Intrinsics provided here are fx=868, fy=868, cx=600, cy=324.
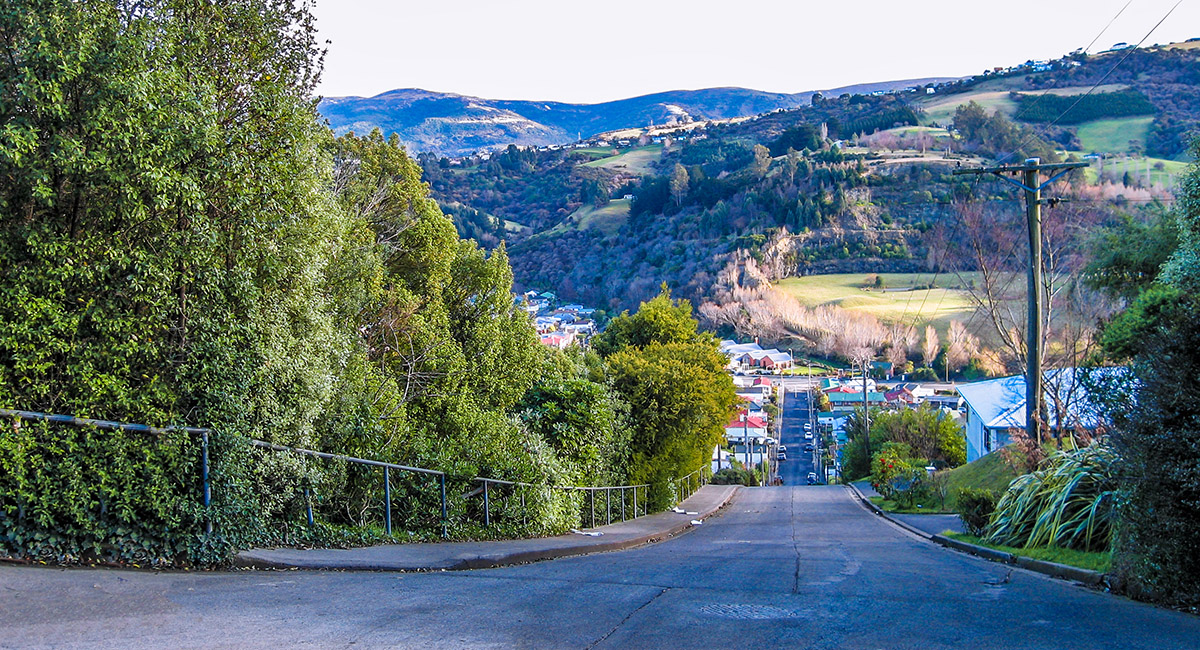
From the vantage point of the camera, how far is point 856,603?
7.99 m

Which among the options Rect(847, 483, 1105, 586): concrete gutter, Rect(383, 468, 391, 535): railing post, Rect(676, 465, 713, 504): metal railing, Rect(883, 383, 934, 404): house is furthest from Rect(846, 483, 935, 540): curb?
Rect(883, 383, 934, 404): house

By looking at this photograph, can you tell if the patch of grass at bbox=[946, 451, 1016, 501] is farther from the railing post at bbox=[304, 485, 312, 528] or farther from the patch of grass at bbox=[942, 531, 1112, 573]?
the railing post at bbox=[304, 485, 312, 528]

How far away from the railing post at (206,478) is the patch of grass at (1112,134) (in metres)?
120

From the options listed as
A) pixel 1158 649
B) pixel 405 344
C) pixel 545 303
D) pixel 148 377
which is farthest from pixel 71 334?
pixel 545 303

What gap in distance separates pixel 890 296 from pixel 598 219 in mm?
57549

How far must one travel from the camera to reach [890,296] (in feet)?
302

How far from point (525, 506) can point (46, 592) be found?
818 cm

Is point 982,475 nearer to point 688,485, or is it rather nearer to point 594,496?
point 688,485

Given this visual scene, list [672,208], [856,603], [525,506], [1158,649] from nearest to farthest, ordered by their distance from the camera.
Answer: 1. [1158,649]
2. [856,603]
3. [525,506]
4. [672,208]

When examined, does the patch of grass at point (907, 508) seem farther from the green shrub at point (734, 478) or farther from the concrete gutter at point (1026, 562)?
the green shrub at point (734, 478)

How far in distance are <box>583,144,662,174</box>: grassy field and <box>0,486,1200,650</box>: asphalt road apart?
6755 inches

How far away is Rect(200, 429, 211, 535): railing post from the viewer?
27.5 ft

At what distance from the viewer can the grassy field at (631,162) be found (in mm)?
180250

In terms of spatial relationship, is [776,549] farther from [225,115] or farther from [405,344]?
[225,115]
